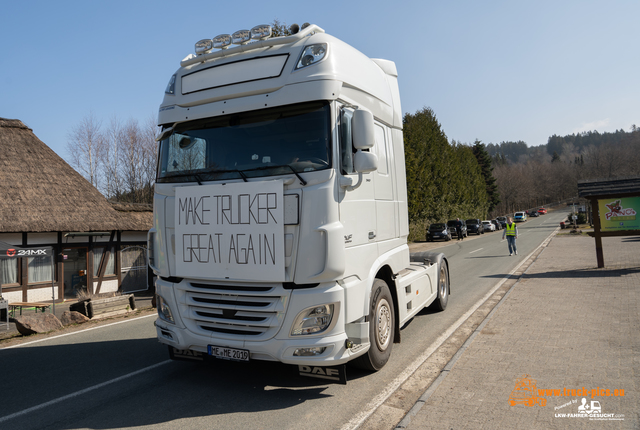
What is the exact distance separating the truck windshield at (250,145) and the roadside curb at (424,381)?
2469 mm

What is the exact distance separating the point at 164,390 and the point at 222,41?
408 cm

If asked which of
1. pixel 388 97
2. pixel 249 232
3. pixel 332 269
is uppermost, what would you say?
pixel 388 97

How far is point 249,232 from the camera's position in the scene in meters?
4.30

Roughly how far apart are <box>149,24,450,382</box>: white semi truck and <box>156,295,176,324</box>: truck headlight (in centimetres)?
2

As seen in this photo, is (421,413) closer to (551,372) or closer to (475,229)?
(551,372)

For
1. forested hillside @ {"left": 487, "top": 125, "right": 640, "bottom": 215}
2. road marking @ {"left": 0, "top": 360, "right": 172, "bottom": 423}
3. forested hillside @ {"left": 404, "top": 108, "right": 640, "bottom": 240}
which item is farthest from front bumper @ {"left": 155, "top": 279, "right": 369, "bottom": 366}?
forested hillside @ {"left": 487, "top": 125, "right": 640, "bottom": 215}

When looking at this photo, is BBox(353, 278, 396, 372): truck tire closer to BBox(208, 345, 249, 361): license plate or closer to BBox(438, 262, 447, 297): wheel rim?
BBox(208, 345, 249, 361): license plate

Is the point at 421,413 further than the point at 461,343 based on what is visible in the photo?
No

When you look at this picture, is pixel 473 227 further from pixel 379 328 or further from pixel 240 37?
pixel 240 37

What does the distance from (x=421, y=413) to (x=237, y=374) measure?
2.34m

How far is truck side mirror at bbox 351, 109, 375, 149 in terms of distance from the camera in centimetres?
439

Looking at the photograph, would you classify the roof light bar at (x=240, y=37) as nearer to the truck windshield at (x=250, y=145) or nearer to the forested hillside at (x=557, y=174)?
the truck windshield at (x=250, y=145)

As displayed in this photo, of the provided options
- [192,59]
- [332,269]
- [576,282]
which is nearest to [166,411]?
[332,269]

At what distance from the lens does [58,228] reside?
53.5 feet
